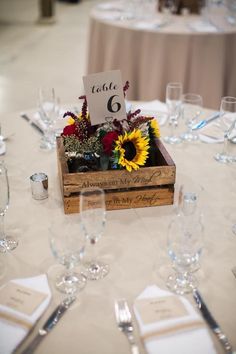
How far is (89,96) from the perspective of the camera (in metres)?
1.37

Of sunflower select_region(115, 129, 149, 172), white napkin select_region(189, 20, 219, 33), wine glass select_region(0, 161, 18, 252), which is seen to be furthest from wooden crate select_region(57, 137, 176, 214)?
white napkin select_region(189, 20, 219, 33)

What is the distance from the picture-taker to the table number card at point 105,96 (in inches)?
53.6

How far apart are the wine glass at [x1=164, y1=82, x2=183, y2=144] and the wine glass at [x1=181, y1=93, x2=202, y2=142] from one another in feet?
0.09

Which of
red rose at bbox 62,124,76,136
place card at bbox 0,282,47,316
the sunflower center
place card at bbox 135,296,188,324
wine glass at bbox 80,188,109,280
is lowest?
place card at bbox 0,282,47,316

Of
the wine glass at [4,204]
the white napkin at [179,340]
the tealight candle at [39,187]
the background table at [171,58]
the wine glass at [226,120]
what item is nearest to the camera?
the white napkin at [179,340]

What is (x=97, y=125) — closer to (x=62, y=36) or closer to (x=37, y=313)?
(x=37, y=313)

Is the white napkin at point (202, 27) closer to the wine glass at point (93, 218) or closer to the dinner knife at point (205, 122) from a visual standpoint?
the dinner knife at point (205, 122)

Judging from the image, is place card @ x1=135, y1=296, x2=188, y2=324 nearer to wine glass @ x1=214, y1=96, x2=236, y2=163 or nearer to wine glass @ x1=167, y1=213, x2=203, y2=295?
wine glass @ x1=167, y1=213, x2=203, y2=295

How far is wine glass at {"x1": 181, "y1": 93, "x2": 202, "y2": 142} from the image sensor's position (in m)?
1.84

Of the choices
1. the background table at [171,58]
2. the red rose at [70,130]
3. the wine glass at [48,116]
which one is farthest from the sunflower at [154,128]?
the background table at [171,58]

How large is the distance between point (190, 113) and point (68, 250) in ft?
3.50

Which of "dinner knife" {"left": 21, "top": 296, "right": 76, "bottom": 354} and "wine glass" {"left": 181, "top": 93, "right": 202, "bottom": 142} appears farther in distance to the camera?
"wine glass" {"left": 181, "top": 93, "right": 202, "bottom": 142}

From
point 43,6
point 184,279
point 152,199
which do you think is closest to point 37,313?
point 184,279

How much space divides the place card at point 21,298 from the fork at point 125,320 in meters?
0.18
